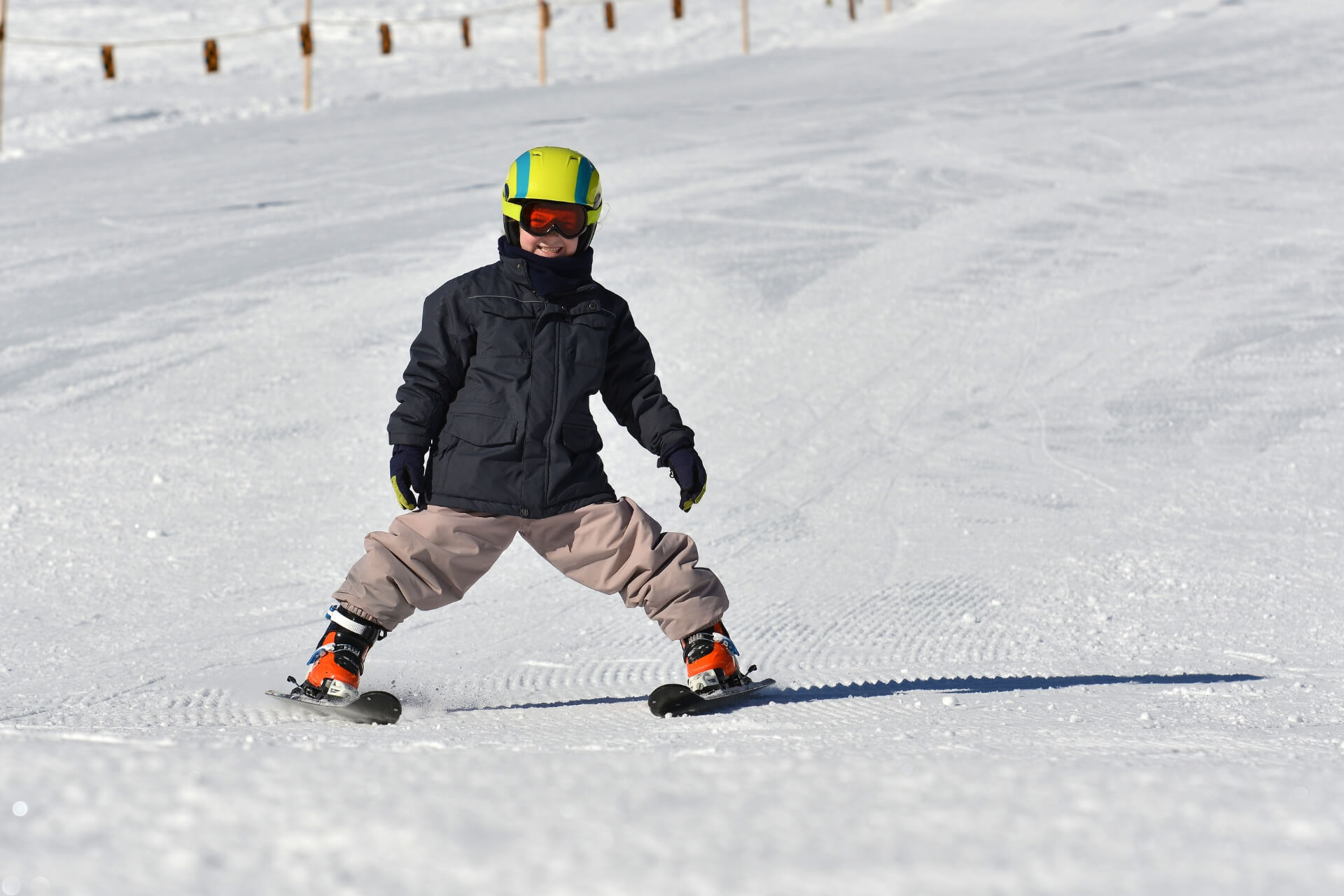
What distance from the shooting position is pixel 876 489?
554 centimetres

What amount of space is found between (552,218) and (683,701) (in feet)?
3.82

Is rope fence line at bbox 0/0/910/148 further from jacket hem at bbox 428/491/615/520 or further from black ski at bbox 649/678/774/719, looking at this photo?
black ski at bbox 649/678/774/719

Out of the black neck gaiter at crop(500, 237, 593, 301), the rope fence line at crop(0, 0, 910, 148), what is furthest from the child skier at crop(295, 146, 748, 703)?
the rope fence line at crop(0, 0, 910, 148)

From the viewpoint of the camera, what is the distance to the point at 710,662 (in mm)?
3100

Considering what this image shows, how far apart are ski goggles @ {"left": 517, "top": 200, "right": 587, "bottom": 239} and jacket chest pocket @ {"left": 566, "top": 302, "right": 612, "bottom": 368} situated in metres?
0.19

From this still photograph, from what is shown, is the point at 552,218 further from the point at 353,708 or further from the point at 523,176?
the point at 353,708

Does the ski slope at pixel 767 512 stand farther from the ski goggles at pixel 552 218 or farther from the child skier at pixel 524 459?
the ski goggles at pixel 552 218

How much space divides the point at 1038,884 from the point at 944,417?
526 cm

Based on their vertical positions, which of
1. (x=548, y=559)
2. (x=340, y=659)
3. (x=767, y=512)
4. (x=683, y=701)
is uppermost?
(x=548, y=559)

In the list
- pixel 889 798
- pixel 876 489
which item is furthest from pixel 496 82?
pixel 889 798

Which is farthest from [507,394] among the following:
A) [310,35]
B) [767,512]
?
[310,35]

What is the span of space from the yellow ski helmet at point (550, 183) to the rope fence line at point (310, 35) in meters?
12.9

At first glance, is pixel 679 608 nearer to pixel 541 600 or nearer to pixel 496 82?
pixel 541 600

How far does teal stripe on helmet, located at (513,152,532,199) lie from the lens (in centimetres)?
312
